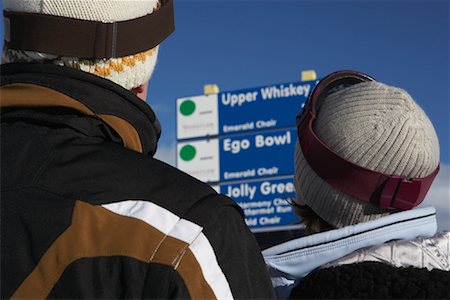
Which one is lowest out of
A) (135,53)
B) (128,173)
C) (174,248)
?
(174,248)

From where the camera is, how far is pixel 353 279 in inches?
52.2

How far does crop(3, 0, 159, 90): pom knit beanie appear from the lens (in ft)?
4.11

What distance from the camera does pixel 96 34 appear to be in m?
1.25

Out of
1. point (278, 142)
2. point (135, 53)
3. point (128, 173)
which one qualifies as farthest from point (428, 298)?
point (278, 142)

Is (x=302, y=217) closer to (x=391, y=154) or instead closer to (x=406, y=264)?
(x=391, y=154)

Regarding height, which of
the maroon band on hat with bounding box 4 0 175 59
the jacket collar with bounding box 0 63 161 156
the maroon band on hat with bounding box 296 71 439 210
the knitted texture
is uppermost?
the maroon band on hat with bounding box 4 0 175 59

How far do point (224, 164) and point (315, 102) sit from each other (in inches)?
349

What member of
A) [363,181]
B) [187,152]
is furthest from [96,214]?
[187,152]

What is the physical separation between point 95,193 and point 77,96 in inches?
7.4

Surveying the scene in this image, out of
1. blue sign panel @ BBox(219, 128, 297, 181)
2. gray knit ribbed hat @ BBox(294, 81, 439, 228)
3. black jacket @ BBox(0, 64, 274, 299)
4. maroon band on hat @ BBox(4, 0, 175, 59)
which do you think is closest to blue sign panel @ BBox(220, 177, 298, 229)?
blue sign panel @ BBox(219, 128, 297, 181)

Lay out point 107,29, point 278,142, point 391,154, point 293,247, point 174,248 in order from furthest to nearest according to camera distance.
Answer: point 278,142
point 391,154
point 293,247
point 107,29
point 174,248

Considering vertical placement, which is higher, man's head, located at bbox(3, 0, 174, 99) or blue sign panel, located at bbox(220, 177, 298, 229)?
man's head, located at bbox(3, 0, 174, 99)

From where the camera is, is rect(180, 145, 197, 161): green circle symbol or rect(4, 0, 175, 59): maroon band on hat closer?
rect(4, 0, 175, 59): maroon band on hat

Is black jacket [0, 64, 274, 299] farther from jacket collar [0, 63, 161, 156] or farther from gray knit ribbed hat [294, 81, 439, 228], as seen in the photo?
gray knit ribbed hat [294, 81, 439, 228]
